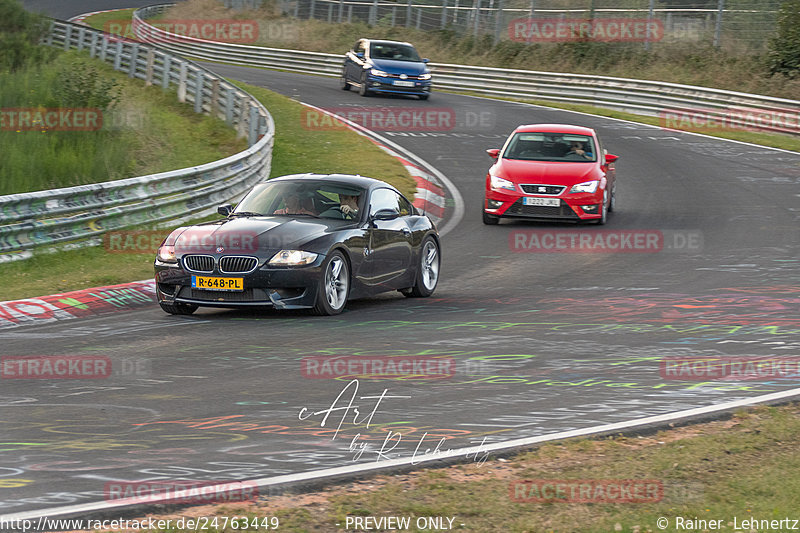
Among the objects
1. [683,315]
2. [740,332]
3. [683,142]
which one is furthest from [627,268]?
[683,142]

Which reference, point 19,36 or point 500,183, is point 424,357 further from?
point 19,36

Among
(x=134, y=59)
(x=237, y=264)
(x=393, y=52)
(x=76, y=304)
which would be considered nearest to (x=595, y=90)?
(x=393, y=52)

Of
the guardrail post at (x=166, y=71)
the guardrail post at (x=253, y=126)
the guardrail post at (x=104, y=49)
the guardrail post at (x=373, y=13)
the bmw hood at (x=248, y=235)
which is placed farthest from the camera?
the guardrail post at (x=373, y=13)

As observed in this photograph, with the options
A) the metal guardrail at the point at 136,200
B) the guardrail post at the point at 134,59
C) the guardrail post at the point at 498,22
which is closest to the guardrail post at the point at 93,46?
the guardrail post at the point at 134,59

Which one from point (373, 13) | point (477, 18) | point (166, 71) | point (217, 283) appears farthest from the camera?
point (373, 13)

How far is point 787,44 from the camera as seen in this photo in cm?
3609

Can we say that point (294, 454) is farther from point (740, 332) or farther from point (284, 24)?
point (284, 24)

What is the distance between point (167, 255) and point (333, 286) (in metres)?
1.67

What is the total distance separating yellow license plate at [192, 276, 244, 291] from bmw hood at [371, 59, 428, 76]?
25.9 m

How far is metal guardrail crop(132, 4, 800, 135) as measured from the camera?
3195cm

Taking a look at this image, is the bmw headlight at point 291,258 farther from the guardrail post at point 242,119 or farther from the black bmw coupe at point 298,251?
the guardrail post at point 242,119

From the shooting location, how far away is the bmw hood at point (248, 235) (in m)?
10.8

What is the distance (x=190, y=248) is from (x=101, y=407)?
13.0ft

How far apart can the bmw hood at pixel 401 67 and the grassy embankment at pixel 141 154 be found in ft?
12.4
